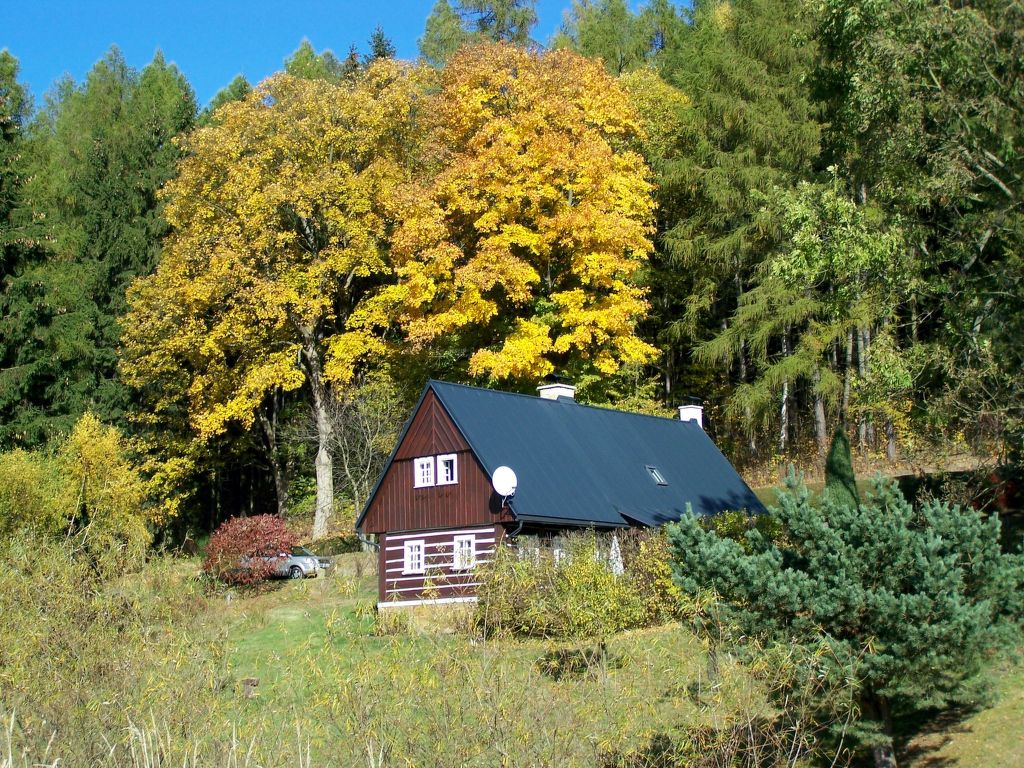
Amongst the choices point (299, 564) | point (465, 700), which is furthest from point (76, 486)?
point (465, 700)

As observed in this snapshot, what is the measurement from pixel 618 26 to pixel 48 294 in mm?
25058

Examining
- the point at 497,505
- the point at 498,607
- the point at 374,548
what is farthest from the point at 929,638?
the point at 374,548

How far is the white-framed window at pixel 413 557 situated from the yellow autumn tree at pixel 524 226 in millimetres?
6316

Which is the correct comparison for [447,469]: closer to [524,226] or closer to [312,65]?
[524,226]

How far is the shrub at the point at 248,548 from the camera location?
98.3ft

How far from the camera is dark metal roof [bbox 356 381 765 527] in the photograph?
24.8 m

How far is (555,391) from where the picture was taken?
29.1m

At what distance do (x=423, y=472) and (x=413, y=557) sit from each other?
2021 mm

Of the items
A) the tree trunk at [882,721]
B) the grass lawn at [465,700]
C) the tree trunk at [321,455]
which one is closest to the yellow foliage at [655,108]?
the tree trunk at [321,455]

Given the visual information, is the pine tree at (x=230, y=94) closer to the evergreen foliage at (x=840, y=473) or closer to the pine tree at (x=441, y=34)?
the pine tree at (x=441, y=34)

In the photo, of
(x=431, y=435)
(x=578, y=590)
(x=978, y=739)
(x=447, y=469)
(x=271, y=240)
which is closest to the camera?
(x=978, y=739)

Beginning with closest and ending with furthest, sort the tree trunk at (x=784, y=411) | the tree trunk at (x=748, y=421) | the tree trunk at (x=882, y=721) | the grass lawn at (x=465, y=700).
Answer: the grass lawn at (x=465, y=700)
the tree trunk at (x=882, y=721)
the tree trunk at (x=748, y=421)
the tree trunk at (x=784, y=411)

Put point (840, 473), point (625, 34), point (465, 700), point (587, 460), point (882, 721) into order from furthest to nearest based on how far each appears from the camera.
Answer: point (625, 34)
point (587, 460)
point (840, 473)
point (882, 721)
point (465, 700)

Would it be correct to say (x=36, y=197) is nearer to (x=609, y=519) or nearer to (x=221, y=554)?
(x=221, y=554)
